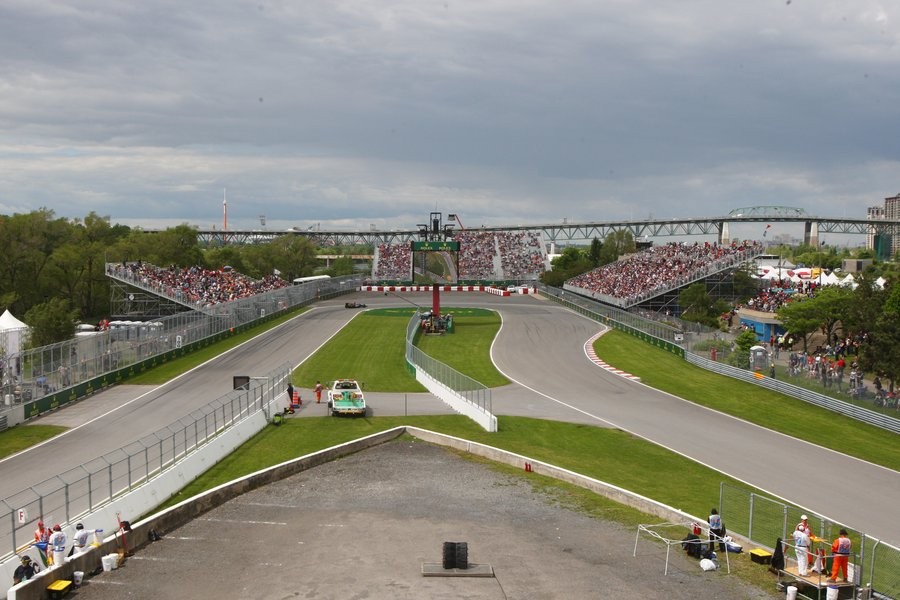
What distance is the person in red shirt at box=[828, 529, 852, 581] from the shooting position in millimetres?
17969

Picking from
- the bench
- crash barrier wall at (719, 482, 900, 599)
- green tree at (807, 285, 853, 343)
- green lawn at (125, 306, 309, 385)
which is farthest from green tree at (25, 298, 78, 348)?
green tree at (807, 285, 853, 343)

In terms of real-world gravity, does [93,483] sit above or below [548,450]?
above

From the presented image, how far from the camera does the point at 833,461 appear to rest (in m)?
33.2

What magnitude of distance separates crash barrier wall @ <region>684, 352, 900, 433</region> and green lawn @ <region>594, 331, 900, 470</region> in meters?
0.41

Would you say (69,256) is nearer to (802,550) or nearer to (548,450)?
(548,450)

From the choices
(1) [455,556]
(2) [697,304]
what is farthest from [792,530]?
(2) [697,304]

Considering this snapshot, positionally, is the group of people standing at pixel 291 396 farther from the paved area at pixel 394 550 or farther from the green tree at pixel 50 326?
the green tree at pixel 50 326

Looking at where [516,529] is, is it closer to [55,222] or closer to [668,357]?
[668,357]

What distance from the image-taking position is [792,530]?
21703 millimetres

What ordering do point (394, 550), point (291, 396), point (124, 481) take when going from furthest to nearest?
point (291, 396) < point (124, 481) < point (394, 550)

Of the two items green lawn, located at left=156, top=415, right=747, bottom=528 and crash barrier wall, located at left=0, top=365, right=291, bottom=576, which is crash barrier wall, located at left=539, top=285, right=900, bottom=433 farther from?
crash barrier wall, located at left=0, top=365, right=291, bottom=576

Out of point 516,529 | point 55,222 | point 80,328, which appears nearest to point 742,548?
point 516,529

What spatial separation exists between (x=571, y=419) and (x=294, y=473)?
15742 millimetres

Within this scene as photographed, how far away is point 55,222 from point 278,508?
91.8 m
